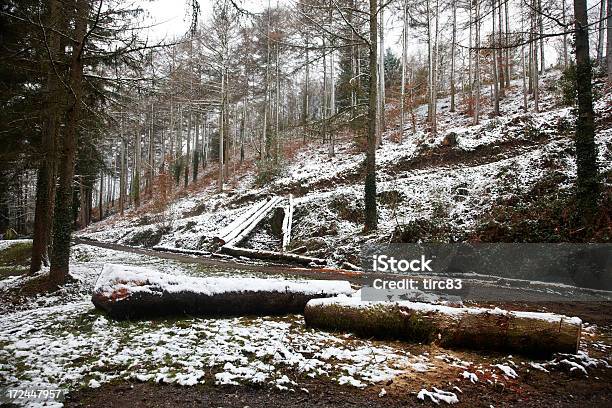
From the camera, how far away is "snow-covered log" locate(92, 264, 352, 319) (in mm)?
5297

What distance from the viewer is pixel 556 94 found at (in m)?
21.8

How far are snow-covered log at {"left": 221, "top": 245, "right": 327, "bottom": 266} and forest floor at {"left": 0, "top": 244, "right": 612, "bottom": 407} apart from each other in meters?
6.36

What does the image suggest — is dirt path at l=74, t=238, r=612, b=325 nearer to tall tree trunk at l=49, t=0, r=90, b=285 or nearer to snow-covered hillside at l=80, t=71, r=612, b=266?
snow-covered hillside at l=80, t=71, r=612, b=266

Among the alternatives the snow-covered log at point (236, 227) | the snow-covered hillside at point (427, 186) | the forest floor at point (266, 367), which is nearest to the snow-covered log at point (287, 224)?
the snow-covered hillside at point (427, 186)

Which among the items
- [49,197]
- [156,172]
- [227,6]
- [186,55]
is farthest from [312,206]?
[156,172]

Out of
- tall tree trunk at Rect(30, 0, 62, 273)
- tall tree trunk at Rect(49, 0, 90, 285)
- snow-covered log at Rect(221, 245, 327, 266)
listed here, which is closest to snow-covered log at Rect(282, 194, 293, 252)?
snow-covered log at Rect(221, 245, 327, 266)

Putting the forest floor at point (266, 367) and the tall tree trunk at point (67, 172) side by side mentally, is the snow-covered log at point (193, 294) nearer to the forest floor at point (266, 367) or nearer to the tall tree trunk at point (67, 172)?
the forest floor at point (266, 367)

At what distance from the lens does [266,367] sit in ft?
12.4

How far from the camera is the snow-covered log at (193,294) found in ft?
17.4

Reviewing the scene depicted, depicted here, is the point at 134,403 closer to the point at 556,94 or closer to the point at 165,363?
the point at 165,363

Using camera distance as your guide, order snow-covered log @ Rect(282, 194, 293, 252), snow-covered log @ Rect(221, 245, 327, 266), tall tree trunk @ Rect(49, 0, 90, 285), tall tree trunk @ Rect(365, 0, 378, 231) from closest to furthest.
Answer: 1. tall tree trunk @ Rect(49, 0, 90, 285)
2. snow-covered log @ Rect(221, 245, 327, 266)
3. tall tree trunk @ Rect(365, 0, 378, 231)
4. snow-covered log @ Rect(282, 194, 293, 252)

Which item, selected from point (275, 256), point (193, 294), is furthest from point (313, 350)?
point (275, 256)

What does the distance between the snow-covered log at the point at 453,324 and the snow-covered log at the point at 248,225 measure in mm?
10286

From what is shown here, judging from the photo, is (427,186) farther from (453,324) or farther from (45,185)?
(45,185)
